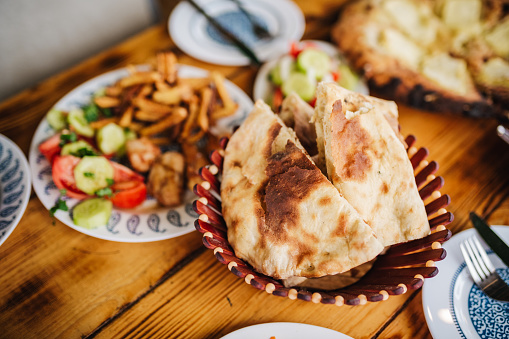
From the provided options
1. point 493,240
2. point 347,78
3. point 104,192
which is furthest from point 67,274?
point 347,78

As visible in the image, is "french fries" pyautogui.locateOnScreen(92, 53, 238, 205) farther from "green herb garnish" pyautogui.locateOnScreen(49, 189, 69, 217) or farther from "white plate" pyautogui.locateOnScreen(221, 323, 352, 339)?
"white plate" pyautogui.locateOnScreen(221, 323, 352, 339)

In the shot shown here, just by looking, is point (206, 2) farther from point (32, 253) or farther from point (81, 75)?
point (32, 253)

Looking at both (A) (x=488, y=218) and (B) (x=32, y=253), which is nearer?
(B) (x=32, y=253)

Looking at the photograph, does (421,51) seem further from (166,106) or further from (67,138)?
(67,138)

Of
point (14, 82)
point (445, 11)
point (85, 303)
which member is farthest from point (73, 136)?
point (445, 11)

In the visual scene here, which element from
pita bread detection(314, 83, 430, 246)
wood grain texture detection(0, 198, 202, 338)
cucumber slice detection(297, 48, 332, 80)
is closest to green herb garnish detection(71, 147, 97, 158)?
wood grain texture detection(0, 198, 202, 338)

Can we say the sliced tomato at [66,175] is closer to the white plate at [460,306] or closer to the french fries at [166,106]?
the french fries at [166,106]
